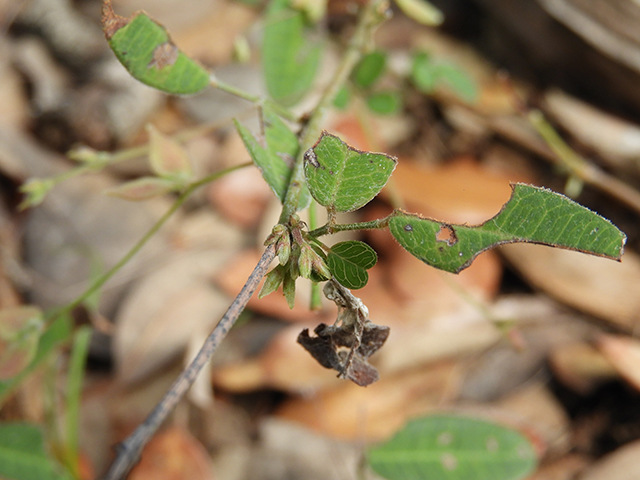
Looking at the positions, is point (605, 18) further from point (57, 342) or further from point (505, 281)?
point (57, 342)

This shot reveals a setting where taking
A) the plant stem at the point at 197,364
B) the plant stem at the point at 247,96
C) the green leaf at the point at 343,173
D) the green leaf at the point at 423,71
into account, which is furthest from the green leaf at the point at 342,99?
the green leaf at the point at 343,173

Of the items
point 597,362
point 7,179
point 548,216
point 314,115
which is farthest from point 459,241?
point 7,179

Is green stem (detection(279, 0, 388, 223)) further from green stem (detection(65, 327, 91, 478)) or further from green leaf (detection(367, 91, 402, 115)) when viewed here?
green stem (detection(65, 327, 91, 478))

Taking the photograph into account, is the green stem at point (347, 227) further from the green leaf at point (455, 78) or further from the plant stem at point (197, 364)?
the green leaf at point (455, 78)

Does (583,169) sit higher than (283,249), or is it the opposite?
(283,249)

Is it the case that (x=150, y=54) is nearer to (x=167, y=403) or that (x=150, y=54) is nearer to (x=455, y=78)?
(x=167, y=403)

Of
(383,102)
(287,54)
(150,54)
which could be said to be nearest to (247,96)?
(150,54)

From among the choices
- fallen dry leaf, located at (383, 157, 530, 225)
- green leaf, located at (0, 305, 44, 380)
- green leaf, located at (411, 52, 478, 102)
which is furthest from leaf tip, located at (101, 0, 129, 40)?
green leaf, located at (411, 52, 478, 102)
